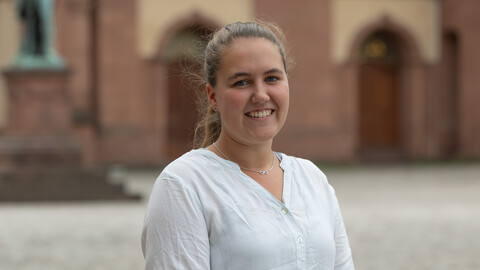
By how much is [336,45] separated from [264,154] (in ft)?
79.1

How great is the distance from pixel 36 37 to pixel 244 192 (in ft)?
45.4

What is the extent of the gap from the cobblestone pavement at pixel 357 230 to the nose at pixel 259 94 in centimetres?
509

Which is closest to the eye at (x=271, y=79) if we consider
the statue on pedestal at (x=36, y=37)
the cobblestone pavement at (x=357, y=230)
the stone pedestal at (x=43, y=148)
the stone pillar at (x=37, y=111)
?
the cobblestone pavement at (x=357, y=230)

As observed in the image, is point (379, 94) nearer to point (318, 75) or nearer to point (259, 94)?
point (318, 75)

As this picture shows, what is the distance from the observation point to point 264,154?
7.89 ft

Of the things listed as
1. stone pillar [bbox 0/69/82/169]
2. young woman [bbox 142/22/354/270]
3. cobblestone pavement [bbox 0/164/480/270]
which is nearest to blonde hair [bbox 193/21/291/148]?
young woman [bbox 142/22/354/270]

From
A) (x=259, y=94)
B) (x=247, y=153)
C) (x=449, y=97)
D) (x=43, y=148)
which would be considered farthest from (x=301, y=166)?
(x=449, y=97)

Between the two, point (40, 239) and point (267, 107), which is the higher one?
point (267, 107)

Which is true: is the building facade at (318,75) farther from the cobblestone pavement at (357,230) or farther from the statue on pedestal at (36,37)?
the statue on pedestal at (36,37)

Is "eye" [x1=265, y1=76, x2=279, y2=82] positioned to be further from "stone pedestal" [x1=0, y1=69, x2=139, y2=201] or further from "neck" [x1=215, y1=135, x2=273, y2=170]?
"stone pedestal" [x1=0, y1=69, x2=139, y2=201]

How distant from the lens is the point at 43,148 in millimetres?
14703

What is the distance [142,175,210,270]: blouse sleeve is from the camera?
2170 mm

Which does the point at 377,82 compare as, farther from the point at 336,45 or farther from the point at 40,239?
the point at 40,239

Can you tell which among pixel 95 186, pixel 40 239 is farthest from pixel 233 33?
pixel 95 186
